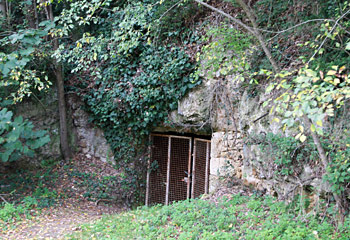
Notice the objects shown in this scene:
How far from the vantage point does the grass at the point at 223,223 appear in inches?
143

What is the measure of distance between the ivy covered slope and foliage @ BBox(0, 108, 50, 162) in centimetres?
160

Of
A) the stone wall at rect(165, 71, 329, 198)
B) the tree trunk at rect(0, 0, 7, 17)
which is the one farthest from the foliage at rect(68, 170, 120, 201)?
the tree trunk at rect(0, 0, 7, 17)

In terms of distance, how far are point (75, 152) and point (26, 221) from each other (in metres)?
2.90

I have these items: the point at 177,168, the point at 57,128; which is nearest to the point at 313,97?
the point at 177,168

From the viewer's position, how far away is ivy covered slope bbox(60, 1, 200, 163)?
636 cm

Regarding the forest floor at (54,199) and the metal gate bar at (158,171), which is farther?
the metal gate bar at (158,171)

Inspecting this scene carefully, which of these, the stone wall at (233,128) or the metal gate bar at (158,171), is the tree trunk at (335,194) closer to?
the stone wall at (233,128)

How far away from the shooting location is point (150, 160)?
7422 millimetres

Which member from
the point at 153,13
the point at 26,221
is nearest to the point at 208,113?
the point at 153,13

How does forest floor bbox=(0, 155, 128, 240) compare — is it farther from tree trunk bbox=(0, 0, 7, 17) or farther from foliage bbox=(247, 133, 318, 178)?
tree trunk bbox=(0, 0, 7, 17)

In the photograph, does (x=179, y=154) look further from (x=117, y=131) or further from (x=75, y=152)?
(x=75, y=152)

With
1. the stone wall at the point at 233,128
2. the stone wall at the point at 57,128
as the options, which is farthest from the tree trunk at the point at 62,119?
the stone wall at the point at 233,128

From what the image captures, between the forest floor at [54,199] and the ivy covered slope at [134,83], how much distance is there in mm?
981

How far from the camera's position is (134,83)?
6.83 m
